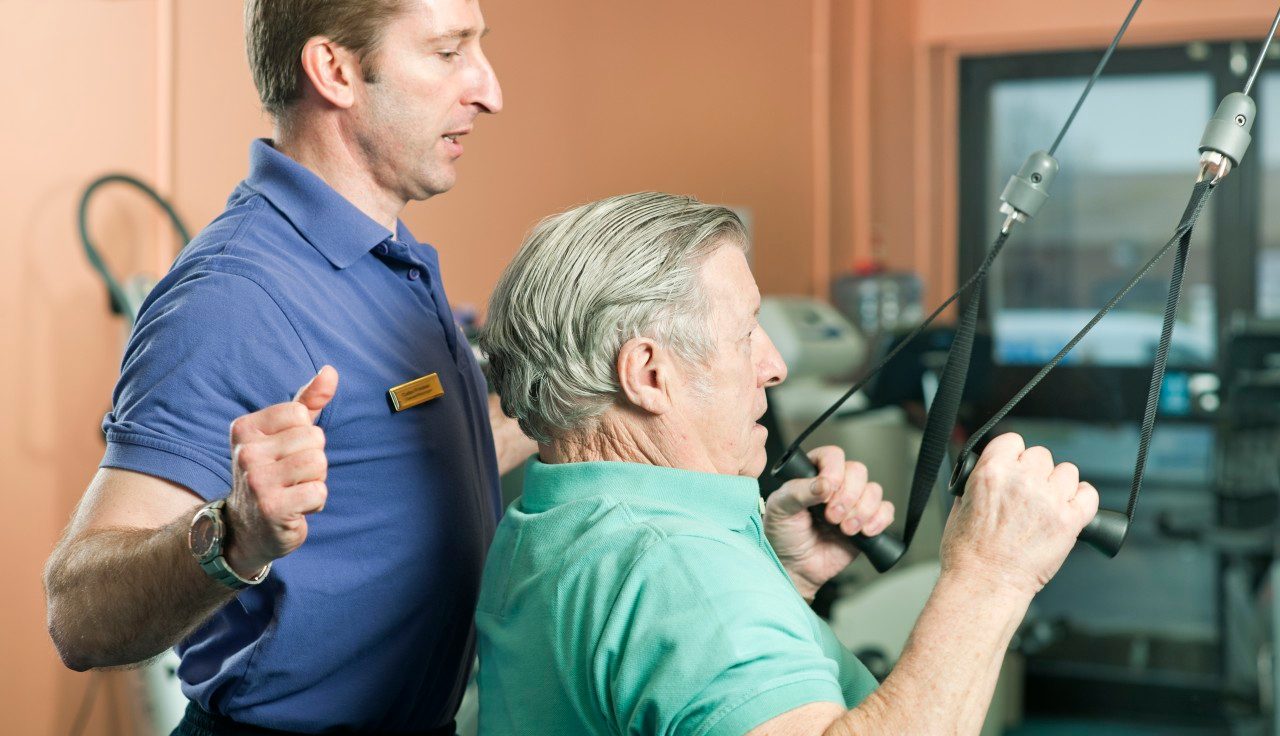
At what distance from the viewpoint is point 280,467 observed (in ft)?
3.04

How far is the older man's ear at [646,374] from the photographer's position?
116 centimetres

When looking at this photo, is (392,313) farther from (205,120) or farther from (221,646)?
(205,120)

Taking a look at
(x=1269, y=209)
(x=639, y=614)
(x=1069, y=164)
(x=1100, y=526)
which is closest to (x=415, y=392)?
(x=639, y=614)

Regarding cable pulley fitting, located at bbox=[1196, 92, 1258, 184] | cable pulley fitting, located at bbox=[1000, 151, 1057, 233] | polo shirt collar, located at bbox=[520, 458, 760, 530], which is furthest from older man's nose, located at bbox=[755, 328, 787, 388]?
cable pulley fitting, located at bbox=[1196, 92, 1258, 184]

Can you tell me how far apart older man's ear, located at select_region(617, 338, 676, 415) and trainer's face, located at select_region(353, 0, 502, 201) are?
467 mm

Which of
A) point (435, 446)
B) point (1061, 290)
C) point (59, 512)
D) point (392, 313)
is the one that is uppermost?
point (392, 313)

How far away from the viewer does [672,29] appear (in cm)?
502

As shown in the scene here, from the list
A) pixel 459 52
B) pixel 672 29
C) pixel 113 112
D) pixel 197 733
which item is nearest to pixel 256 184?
pixel 459 52

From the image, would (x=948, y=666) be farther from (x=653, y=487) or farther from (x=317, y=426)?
(x=317, y=426)

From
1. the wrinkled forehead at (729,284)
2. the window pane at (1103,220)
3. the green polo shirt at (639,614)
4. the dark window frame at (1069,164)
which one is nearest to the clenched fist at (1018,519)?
the green polo shirt at (639,614)

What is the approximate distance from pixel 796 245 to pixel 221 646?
4.30m

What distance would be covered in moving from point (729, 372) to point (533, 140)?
277 centimetres

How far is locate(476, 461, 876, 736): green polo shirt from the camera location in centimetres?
96

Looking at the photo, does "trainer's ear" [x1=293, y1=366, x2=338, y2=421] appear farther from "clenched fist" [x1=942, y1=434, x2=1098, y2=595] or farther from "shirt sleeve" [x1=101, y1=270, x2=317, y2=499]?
"clenched fist" [x1=942, y1=434, x2=1098, y2=595]
